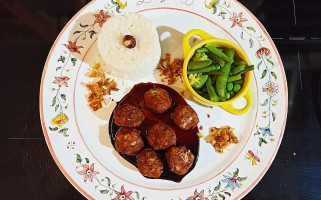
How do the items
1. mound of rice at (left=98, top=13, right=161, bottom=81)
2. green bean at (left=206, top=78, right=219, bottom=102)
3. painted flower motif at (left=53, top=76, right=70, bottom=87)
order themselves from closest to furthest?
green bean at (left=206, top=78, right=219, bottom=102)
mound of rice at (left=98, top=13, right=161, bottom=81)
painted flower motif at (left=53, top=76, right=70, bottom=87)

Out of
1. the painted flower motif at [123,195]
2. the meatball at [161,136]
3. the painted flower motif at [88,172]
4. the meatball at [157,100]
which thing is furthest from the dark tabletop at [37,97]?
the meatball at [157,100]

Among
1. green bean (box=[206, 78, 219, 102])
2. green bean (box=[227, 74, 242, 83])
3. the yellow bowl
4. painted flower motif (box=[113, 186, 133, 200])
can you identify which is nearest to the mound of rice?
the yellow bowl

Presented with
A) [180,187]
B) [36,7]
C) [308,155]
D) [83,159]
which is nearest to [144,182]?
[180,187]

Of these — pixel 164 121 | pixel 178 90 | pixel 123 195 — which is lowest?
pixel 123 195

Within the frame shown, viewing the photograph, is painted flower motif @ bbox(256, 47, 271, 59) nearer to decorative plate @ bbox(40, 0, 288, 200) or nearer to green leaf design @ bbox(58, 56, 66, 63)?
decorative plate @ bbox(40, 0, 288, 200)

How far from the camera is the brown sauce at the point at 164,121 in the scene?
2629 mm

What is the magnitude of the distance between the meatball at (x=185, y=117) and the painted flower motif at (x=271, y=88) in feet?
2.31

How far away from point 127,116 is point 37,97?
0.95 m

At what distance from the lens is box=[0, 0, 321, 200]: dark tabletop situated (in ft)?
8.99

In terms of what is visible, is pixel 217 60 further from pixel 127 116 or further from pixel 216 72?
pixel 127 116

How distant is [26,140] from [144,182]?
116 centimetres

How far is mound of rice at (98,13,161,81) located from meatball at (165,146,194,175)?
2.46ft

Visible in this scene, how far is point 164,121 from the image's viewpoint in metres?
2.70

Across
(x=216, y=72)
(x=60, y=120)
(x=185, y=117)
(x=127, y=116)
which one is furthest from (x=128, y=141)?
(x=216, y=72)
